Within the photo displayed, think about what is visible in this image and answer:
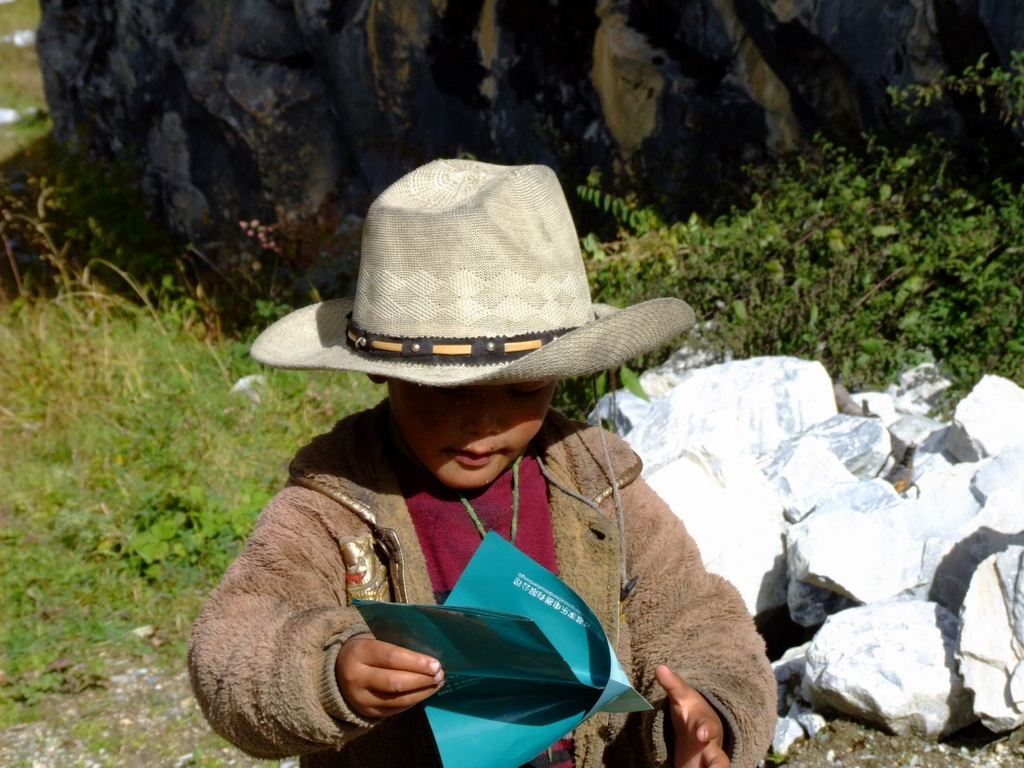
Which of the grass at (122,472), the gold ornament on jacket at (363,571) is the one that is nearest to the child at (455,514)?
the gold ornament on jacket at (363,571)

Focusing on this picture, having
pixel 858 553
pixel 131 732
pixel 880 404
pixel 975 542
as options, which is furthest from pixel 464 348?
pixel 880 404

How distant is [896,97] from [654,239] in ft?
3.38

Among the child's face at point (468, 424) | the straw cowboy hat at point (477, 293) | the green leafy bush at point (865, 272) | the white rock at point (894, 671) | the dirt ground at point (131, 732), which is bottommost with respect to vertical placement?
the dirt ground at point (131, 732)

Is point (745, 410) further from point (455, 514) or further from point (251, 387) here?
point (251, 387)

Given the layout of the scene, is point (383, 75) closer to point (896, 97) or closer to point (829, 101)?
point (829, 101)

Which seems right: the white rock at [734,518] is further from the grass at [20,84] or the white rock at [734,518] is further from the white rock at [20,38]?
the white rock at [20,38]

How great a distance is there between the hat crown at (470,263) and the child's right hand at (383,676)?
45cm

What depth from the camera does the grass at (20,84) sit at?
10.1 metres

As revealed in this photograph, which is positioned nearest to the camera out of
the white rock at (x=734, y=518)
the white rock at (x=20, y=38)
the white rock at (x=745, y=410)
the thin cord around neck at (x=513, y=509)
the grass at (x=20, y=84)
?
the thin cord around neck at (x=513, y=509)

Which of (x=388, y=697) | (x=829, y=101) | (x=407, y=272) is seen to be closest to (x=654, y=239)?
(x=829, y=101)

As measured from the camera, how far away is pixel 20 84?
11.6 m

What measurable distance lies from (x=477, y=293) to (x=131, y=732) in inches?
86.8

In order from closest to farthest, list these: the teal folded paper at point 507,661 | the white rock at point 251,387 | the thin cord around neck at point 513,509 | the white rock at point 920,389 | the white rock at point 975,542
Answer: the teal folded paper at point 507,661
the thin cord around neck at point 513,509
the white rock at point 975,542
the white rock at point 920,389
the white rock at point 251,387

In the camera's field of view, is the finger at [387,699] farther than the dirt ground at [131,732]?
No
